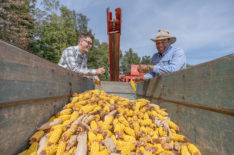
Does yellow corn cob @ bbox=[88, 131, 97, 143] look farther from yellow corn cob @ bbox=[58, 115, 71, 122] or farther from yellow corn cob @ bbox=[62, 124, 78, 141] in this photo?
yellow corn cob @ bbox=[58, 115, 71, 122]

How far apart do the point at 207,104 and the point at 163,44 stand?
109 inches

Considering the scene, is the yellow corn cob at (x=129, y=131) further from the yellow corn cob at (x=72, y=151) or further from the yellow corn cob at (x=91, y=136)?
the yellow corn cob at (x=72, y=151)

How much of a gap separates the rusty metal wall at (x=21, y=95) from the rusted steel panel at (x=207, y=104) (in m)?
1.89

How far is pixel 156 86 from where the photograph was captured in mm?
2832

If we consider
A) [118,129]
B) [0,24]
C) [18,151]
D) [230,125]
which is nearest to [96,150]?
[118,129]

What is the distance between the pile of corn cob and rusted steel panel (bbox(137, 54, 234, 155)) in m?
0.18

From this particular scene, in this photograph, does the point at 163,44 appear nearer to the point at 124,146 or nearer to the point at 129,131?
the point at 129,131

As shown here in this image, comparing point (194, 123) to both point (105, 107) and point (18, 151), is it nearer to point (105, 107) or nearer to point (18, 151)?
point (105, 107)

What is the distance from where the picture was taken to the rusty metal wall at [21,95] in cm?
106

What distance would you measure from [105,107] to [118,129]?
53 cm

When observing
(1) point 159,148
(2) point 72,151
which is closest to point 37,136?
(2) point 72,151

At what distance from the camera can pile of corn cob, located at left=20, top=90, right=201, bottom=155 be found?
1.42m

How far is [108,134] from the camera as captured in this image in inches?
65.1

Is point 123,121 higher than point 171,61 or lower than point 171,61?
lower
